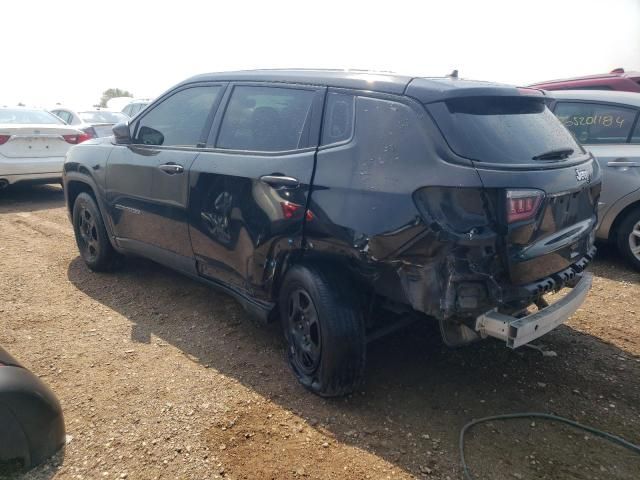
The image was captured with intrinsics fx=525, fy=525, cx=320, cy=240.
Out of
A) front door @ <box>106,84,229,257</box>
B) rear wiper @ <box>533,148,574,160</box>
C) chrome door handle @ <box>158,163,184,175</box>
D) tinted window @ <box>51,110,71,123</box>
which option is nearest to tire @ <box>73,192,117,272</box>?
front door @ <box>106,84,229,257</box>

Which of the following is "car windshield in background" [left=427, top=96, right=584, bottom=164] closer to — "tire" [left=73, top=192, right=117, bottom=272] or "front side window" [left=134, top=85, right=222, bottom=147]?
"front side window" [left=134, top=85, right=222, bottom=147]

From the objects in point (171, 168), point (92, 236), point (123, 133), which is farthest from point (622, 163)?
point (92, 236)

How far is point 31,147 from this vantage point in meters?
8.10

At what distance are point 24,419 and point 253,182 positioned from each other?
1747 millimetres

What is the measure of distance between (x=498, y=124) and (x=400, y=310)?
Result: 1.15m

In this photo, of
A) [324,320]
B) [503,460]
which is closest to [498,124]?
[324,320]

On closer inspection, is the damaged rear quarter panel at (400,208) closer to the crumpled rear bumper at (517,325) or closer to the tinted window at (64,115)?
the crumpled rear bumper at (517,325)

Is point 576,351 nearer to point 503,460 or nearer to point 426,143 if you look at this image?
point 503,460

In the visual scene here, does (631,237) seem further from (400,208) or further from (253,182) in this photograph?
(253,182)

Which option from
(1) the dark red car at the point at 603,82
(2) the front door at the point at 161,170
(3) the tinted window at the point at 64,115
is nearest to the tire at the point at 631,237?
(1) the dark red car at the point at 603,82

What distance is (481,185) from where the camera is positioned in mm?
2492

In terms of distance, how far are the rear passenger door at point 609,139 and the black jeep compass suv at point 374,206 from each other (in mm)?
2125

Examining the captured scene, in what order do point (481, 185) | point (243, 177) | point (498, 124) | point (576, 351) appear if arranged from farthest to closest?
point (576, 351)
point (243, 177)
point (498, 124)
point (481, 185)

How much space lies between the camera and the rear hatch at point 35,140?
786cm
